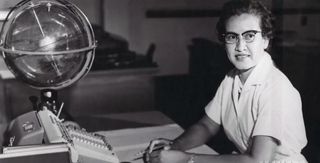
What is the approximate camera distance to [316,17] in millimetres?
4242

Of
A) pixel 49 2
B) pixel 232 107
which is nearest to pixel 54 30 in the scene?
pixel 49 2

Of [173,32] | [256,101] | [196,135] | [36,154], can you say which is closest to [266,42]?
[256,101]

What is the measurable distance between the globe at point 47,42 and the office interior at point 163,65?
1.47 ft

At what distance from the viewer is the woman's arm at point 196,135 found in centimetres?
169

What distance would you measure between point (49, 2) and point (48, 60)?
0.20m

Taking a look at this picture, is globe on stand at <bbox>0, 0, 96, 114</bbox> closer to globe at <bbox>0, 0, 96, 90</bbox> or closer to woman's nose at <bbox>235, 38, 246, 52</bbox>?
globe at <bbox>0, 0, 96, 90</bbox>

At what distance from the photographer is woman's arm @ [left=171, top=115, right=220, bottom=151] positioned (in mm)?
1686

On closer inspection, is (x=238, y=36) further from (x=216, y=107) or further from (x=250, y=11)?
(x=216, y=107)

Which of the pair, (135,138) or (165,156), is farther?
(135,138)

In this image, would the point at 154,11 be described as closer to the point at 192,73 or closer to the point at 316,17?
the point at 192,73

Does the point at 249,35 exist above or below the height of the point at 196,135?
above

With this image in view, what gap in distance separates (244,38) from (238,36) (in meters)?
0.02

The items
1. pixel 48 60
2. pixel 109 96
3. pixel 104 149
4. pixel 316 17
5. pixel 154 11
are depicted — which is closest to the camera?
pixel 104 149

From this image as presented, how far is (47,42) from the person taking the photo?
4.79ft
